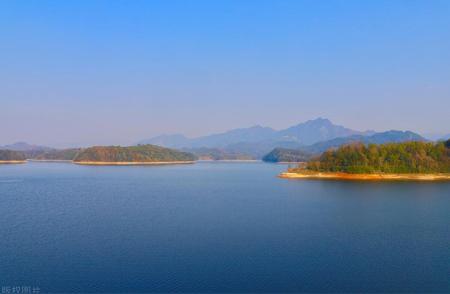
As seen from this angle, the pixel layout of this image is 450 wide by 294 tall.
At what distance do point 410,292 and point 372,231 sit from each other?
1463 centimetres

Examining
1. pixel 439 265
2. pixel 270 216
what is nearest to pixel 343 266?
pixel 439 265

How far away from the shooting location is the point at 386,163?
9619 centimetres

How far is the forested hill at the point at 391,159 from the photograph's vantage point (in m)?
94.8

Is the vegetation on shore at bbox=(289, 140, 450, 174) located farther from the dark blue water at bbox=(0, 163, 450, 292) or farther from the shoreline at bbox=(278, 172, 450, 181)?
the dark blue water at bbox=(0, 163, 450, 292)

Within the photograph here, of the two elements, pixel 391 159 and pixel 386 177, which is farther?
pixel 391 159

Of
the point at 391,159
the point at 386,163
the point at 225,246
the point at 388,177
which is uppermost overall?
the point at 391,159

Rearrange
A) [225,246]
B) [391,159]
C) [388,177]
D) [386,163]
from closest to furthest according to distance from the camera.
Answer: [225,246] → [388,177] → [386,163] → [391,159]

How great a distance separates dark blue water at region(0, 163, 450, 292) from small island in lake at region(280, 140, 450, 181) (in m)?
42.6

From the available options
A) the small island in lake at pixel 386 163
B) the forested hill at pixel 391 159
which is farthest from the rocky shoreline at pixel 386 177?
the forested hill at pixel 391 159

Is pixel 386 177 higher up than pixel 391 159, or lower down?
lower down

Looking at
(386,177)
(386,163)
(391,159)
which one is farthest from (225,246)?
(391,159)

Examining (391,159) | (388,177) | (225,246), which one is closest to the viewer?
(225,246)

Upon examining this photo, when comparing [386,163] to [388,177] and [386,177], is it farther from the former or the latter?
[386,177]

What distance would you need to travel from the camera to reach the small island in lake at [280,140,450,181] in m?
93.3
